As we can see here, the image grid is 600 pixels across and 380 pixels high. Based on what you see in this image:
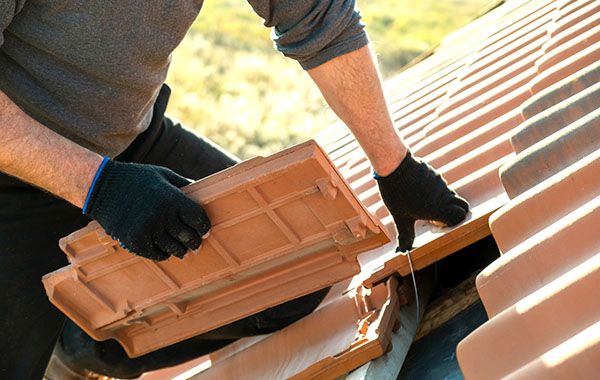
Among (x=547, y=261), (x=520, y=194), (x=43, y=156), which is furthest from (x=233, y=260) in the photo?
(x=547, y=261)

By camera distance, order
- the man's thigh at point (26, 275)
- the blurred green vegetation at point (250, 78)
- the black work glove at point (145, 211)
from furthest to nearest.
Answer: the blurred green vegetation at point (250, 78) < the man's thigh at point (26, 275) < the black work glove at point (145, 211)

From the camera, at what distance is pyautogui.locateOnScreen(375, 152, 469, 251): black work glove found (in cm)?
225

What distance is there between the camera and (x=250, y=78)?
1895cm

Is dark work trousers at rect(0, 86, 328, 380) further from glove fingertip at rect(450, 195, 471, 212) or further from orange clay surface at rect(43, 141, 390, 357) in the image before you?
glove fingertip at rect(450, 195, 471, 212)

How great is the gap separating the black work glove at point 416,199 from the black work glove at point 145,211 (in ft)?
2.13

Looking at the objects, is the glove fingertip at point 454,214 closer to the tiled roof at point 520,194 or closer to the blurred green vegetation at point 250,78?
the tiled roof at point 520,194

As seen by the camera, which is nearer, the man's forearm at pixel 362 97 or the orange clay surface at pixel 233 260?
the orange clay surface at pixel 233 260

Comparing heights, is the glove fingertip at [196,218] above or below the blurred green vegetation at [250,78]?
above

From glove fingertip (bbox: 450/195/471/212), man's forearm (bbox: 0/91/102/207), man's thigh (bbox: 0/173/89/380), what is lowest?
glove fingertip (bbox: 450/195/471/212)

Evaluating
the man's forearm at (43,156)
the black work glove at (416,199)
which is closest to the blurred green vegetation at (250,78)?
the black work glove at (416,199)

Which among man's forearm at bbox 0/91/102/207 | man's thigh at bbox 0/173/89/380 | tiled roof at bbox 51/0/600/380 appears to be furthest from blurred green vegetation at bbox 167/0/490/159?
man's forearm at bbox 0/91/102/207

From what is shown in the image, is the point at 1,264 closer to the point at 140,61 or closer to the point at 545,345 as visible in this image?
the point at 140,61

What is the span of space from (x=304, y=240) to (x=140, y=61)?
0.75 meters

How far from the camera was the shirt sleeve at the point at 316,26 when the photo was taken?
237 cm
